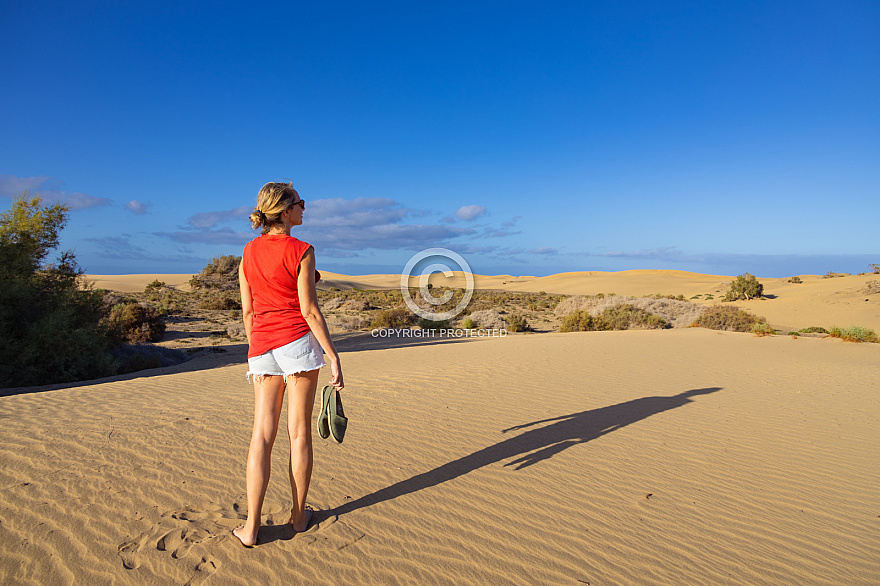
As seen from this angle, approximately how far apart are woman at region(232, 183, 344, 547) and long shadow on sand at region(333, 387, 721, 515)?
96cm

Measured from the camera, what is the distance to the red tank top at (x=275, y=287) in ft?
8.91

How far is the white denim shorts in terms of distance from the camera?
8.93ft

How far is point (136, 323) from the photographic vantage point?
1702cm

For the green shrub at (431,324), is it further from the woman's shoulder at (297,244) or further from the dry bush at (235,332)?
the woman's shoulder at (297,244)

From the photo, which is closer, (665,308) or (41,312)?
(41,312)

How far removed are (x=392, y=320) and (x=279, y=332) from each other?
18.8 meters

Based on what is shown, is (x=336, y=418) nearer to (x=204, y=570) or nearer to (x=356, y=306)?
(x=204, y=570)

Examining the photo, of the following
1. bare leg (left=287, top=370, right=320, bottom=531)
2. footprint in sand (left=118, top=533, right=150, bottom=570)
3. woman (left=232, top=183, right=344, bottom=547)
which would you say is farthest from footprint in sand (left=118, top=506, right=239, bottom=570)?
bare leg (left=287, top=370, right=320, bottom=531)

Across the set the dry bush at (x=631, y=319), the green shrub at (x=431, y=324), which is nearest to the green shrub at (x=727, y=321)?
the dry bush at (x=631, y=319)

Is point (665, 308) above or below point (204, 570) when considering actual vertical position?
above

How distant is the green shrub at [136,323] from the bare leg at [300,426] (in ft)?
53.9

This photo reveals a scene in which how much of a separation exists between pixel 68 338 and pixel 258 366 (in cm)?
1045

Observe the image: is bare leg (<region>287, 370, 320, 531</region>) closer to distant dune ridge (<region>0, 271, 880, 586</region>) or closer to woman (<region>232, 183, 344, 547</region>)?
woman (<region>232, 183, 344, 547</region>)

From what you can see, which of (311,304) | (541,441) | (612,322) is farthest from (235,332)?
(311,304)
